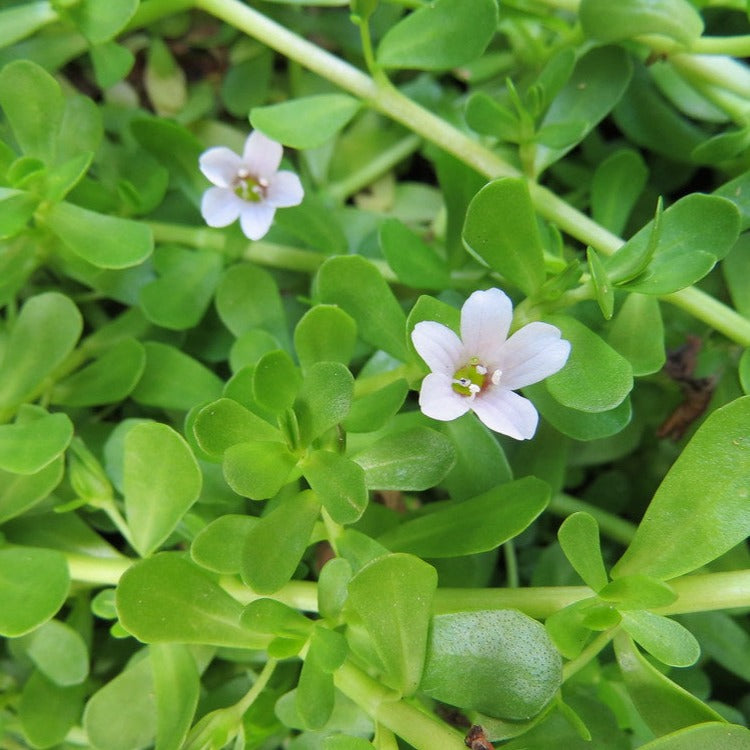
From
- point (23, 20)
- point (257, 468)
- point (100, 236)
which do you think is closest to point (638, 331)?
point (257, 468)

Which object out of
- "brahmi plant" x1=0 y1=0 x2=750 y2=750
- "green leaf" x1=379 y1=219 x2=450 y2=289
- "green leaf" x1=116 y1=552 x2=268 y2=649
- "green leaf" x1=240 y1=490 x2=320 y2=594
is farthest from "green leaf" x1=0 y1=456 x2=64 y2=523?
"green leaf" x1=379 y1=219 x2=450 y2=289

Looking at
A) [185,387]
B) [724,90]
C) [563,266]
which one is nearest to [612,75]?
[724,90]

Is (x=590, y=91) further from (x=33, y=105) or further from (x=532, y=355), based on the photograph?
(x=33, y=105)

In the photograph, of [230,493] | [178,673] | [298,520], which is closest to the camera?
[298,520]

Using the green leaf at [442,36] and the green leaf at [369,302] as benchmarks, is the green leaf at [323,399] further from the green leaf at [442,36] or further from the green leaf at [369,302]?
the green leaf at [442,36]

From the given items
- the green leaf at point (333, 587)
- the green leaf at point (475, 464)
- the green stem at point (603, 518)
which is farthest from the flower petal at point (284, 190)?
the green stem at point (603, 518)

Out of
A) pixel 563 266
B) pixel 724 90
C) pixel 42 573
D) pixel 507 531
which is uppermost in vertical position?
pixel 724 90

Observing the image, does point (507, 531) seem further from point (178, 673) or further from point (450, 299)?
point (178, 673)

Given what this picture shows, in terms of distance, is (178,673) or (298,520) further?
(178,673)
